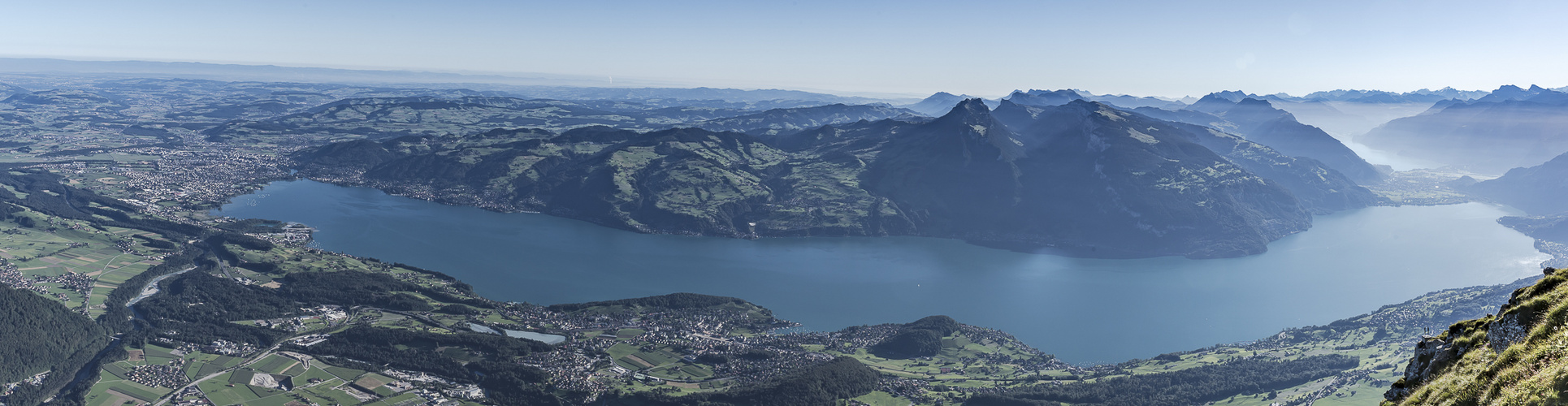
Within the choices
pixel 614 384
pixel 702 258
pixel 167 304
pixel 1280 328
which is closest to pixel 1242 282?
pixel 1280 328

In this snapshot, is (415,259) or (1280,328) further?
(415,259)

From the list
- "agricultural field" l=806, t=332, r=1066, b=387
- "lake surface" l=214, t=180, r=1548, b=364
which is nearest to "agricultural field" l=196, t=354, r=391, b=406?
"lake surface" l=214, t=180, r=1548, b=364

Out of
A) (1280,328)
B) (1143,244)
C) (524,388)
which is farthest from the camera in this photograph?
(1143,244)

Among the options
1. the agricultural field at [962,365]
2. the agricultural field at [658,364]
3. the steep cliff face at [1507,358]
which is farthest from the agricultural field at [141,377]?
the steep cliff face at [1507,358]

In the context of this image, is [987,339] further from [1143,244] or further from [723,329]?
[1143,244]

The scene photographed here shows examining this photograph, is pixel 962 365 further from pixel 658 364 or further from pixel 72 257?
pixel 72 257

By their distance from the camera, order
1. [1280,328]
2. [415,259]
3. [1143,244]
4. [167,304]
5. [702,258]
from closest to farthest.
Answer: [167,304] < [1280,328] < [415,259] < [702,258] < [1143,244]

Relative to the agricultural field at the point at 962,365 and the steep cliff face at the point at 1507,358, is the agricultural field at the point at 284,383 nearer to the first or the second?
the agricultural field at the point at 962,365
